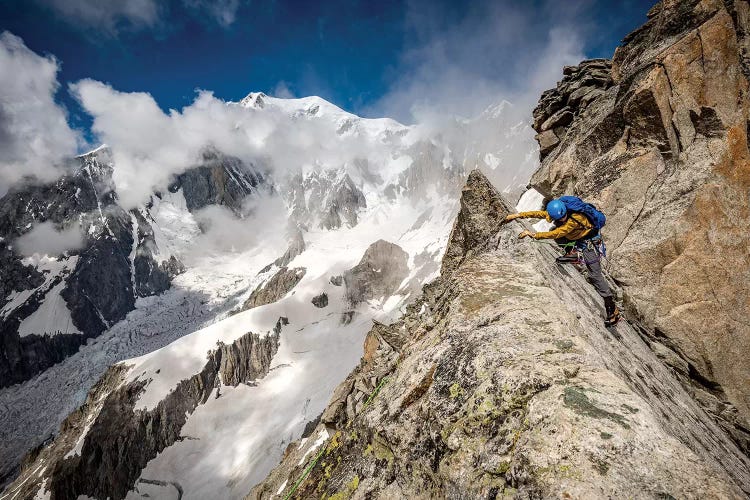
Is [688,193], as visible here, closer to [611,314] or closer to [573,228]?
[573,228]

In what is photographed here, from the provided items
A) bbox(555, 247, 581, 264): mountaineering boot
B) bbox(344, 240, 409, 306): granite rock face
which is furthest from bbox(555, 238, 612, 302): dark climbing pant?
bbox(344, 240, 409, 306): granite rock face

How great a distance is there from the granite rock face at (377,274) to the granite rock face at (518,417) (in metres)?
154

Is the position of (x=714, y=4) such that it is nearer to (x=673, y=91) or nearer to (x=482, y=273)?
(x=673, y=91)

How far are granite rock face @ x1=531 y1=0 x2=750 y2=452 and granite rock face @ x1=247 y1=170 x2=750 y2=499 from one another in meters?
3.62

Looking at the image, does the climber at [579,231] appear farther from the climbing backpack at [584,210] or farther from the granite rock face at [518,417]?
the granite rock face at [518,417]

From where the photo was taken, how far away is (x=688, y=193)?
11938mm

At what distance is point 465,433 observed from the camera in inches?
178

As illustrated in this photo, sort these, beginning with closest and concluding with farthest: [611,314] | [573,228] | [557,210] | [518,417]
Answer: [518,417]
[611,314]
[557,210]
[573,228]

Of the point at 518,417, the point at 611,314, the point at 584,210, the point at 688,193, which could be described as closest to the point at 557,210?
the point at 584,210

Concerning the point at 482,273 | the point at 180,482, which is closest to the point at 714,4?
the point at 482,273

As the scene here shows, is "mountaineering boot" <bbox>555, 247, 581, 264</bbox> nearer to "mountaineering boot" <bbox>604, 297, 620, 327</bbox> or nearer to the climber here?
the climber

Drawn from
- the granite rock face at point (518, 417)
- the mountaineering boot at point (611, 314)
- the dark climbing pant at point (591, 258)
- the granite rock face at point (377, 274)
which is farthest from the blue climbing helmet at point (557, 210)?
the granite rock face at point (377, 274)

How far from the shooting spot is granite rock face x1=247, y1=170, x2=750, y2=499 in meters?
3.37

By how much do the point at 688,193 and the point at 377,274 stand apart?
164m
